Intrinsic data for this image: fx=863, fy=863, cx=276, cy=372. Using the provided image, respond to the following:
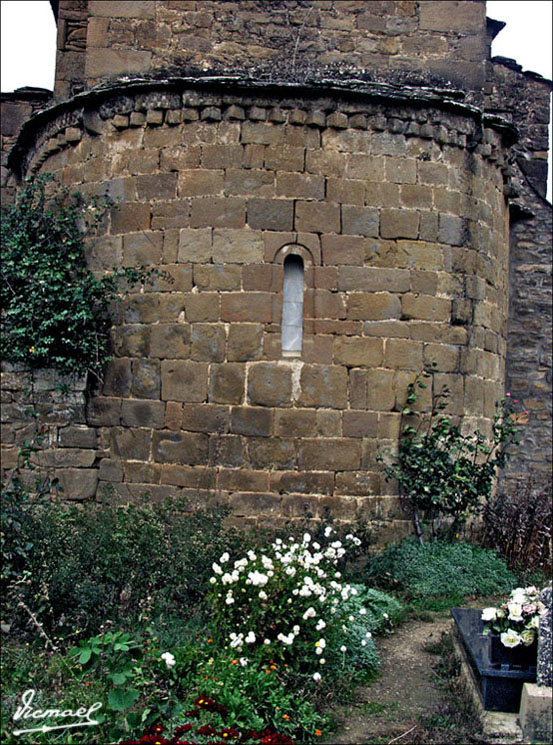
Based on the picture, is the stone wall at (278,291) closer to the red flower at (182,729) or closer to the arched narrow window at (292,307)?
the arched narrow window at (292,307)

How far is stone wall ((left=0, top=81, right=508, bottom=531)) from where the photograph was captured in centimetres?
888

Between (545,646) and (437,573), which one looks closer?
(545,646)

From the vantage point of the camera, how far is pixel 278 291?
8914mm

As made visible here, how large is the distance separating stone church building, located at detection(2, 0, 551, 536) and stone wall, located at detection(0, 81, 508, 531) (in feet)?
0.06

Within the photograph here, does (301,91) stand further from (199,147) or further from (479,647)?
(479,647)

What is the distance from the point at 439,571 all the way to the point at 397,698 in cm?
276

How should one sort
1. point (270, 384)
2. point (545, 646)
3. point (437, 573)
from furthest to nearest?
point (270, 384), point (437, 573), point (545, 646)

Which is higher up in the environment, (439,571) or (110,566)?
(110,566)

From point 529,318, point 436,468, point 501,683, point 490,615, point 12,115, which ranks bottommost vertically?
point 501,683

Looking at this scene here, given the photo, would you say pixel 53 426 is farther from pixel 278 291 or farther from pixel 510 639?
pixel 510 639

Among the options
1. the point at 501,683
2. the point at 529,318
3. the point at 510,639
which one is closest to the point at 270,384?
the point at 510,639

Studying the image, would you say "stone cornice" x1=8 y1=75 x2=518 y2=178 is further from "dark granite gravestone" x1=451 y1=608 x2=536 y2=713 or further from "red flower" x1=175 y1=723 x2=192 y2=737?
"red flower" x1=175 y1=723 x2=192 y2=737

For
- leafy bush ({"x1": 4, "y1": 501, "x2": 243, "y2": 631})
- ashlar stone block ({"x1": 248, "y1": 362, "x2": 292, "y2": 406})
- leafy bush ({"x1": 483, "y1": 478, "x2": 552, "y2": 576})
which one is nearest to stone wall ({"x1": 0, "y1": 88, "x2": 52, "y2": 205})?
ashlar stone block ({"x1": 248, "y1": 362, "x2": 292, "y2": 406})

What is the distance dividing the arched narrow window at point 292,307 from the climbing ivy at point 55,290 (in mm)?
1534
